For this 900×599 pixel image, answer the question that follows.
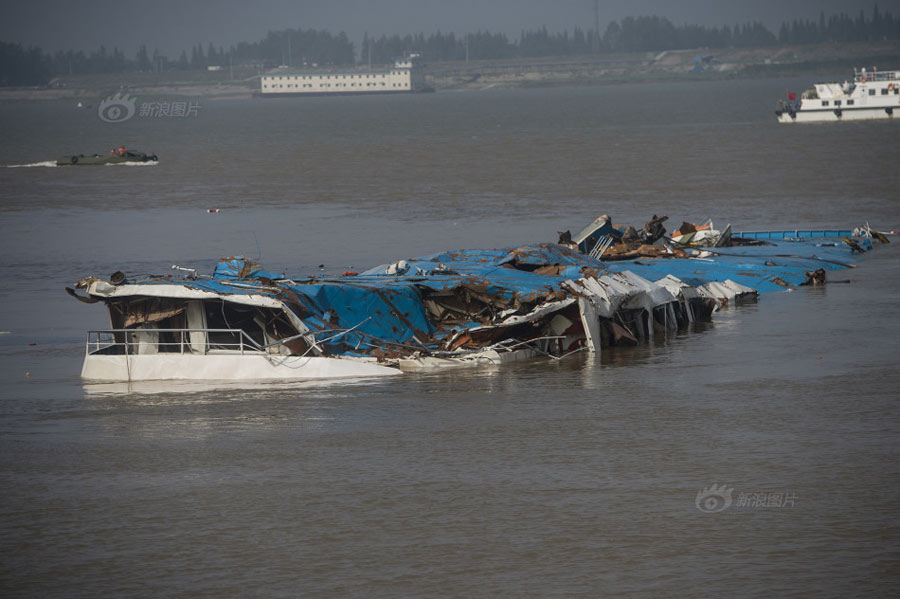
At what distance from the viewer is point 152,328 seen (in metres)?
26.0

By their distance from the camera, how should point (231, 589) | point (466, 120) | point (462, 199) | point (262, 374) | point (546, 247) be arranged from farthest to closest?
point (466, 120) → point (462, 199) → point (546, 247) → point (262, 374) → point (231, 589)

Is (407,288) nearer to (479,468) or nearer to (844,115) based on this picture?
(479,468)

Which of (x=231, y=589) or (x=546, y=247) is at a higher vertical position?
(x=546, y=247)

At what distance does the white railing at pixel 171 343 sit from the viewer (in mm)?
25328

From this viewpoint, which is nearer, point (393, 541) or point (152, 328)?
point (393, 541)

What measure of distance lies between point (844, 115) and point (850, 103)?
1249mm

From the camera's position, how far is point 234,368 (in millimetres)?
25188

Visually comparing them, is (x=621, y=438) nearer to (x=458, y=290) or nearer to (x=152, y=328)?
(x=458, y=290)

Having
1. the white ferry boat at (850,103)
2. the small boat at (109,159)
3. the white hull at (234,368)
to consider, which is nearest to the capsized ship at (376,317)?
the white hull at (234,368)

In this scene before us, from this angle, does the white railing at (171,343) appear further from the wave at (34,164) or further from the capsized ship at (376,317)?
the wave at (34,164)

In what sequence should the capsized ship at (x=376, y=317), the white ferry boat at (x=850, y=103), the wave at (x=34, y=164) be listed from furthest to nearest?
the white ferry boat at (x=850, y=103) < the wave at (x=34, y=164) < the capsized ship at (x=376, y=317)

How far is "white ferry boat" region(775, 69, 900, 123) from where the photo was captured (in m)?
116

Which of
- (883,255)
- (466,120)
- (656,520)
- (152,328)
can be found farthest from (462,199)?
(466,120)

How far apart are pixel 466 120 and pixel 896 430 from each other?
→ 14724 cm
